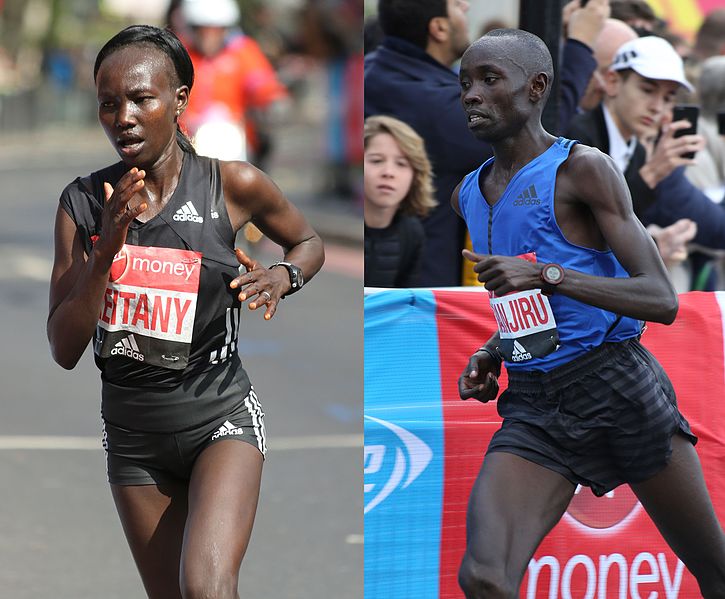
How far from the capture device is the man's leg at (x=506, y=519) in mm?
3955

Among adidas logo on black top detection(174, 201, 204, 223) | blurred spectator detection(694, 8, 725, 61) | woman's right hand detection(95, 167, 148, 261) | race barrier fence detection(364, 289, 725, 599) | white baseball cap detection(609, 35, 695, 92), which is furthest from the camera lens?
blurred spectator detection(694, 8, 725, 61)

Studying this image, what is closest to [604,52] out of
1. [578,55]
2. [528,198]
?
[578,55]

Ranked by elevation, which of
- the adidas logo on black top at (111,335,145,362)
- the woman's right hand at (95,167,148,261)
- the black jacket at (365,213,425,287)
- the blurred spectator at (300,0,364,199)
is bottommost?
the adidas logo on black top at (111,335,145,362)

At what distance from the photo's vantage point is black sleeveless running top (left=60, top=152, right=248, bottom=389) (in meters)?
3.95

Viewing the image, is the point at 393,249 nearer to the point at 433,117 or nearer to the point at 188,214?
the point at 433,117

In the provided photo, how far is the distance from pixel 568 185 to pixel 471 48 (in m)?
0.48

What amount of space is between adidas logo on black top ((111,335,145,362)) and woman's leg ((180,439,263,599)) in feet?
1.05

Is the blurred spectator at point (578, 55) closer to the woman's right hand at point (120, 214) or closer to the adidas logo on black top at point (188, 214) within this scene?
the adidas logo on black top at point (188, 214)

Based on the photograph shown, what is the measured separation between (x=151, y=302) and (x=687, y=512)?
1670mm

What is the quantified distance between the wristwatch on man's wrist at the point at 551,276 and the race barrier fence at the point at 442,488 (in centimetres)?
122

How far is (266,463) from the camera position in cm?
791

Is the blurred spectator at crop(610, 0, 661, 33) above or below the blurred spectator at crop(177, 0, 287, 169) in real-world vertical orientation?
below

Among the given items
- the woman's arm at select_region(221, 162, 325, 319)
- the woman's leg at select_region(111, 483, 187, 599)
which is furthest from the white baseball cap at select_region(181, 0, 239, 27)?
the woman's leg at select_region(111, 483, 187, 599)

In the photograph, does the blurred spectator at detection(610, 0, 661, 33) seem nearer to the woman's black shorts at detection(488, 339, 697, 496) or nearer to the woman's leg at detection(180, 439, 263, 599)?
the woman's black shorts at detection(488, 339, 697, 496)
